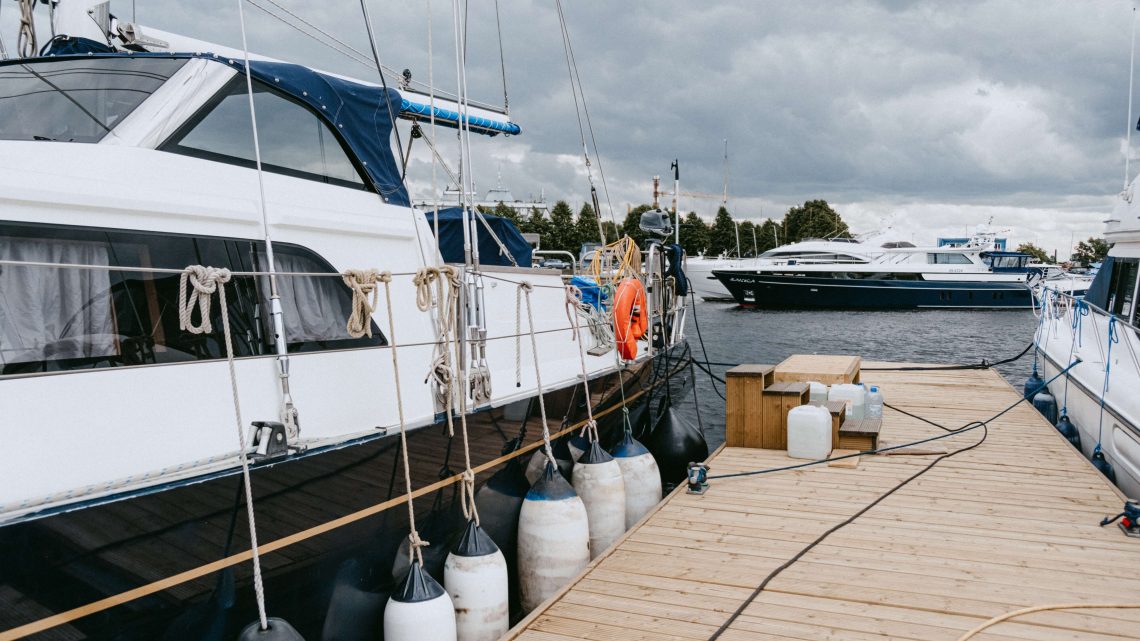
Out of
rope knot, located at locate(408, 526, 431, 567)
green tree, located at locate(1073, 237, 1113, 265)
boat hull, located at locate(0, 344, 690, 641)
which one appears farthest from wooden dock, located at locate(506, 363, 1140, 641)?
green tree, located at locate(1073, 237, 1113, 265)

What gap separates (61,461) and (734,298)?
138 ft

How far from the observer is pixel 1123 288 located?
8.60 metres

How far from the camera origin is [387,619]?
3.96m

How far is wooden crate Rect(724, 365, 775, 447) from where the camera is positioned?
7.65 m

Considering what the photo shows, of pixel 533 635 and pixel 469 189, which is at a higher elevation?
pixel 469 189

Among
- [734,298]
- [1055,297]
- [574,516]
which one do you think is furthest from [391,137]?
[734,298]

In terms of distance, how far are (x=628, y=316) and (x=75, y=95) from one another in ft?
15.2

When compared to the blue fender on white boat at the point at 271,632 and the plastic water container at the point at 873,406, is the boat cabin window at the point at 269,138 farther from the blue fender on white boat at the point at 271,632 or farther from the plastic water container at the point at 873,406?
the plastic water container at the point at 873,406

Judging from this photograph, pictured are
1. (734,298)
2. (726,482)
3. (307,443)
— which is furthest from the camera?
(734,298)

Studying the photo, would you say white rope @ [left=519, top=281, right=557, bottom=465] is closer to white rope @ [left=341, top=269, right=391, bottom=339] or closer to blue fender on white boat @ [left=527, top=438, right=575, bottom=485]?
blue fender on white boat @ [left=527, top=438, right=575, bottom=485]

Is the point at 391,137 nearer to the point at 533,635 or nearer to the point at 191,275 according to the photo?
the point at 191,275

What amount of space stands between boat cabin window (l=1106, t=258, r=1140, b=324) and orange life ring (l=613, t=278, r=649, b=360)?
5492mm

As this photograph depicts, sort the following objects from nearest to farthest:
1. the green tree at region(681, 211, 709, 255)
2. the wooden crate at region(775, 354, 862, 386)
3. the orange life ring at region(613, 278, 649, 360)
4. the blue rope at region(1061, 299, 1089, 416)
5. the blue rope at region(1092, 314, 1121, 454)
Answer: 1. the orange life ring at region(613, 278, 649, 360)
2. the blue rope at region(1092, 314, 1121, 454)
3. the wooden crate at region(775, 354, 862, 386)
4. the blue rope at region(1061, 299, 1089, 416)
5. the green tree at region(681, 211, 709, 255)

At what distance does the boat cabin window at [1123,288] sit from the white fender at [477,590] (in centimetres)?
767
